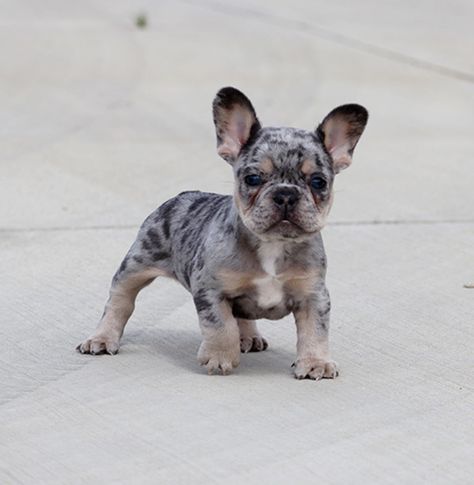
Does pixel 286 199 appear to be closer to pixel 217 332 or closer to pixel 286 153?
pixel 286 153

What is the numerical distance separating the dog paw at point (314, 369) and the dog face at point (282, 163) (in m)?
0.54

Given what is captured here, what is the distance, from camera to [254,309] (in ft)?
20.7

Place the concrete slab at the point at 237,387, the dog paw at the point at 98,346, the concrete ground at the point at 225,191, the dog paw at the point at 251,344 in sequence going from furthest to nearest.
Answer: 1. the dog paw at the point at 251,344
2. the dog paw at the point at 98,346
3. the concrete ground at the point at 225,191
4. the concrete slab at the point at 237,387

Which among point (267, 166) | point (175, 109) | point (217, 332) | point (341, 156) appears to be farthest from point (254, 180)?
point (175, 109)

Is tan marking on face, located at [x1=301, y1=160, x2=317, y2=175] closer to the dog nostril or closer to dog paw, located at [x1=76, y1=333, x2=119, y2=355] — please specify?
the dog nostril

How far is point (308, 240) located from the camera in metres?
6.30

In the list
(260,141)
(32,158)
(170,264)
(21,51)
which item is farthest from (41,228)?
(21,51)

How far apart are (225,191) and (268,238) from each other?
3.58m

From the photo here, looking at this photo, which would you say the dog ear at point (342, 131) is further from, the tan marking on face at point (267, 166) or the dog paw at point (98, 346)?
the dog paw at point (98, 346)

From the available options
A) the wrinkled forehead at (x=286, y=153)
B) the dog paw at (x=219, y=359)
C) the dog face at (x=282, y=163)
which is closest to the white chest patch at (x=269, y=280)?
the dog face at (x=282, y=163)

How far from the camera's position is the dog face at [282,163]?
602 centimetres

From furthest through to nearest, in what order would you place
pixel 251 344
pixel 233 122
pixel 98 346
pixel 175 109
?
pixel 175 109 → pixel 251 344 → pixel 98 346 → pixel 233 122

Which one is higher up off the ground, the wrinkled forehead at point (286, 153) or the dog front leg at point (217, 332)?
the wrinkled forehead at point (286, 153)

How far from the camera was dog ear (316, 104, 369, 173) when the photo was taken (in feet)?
20.9
